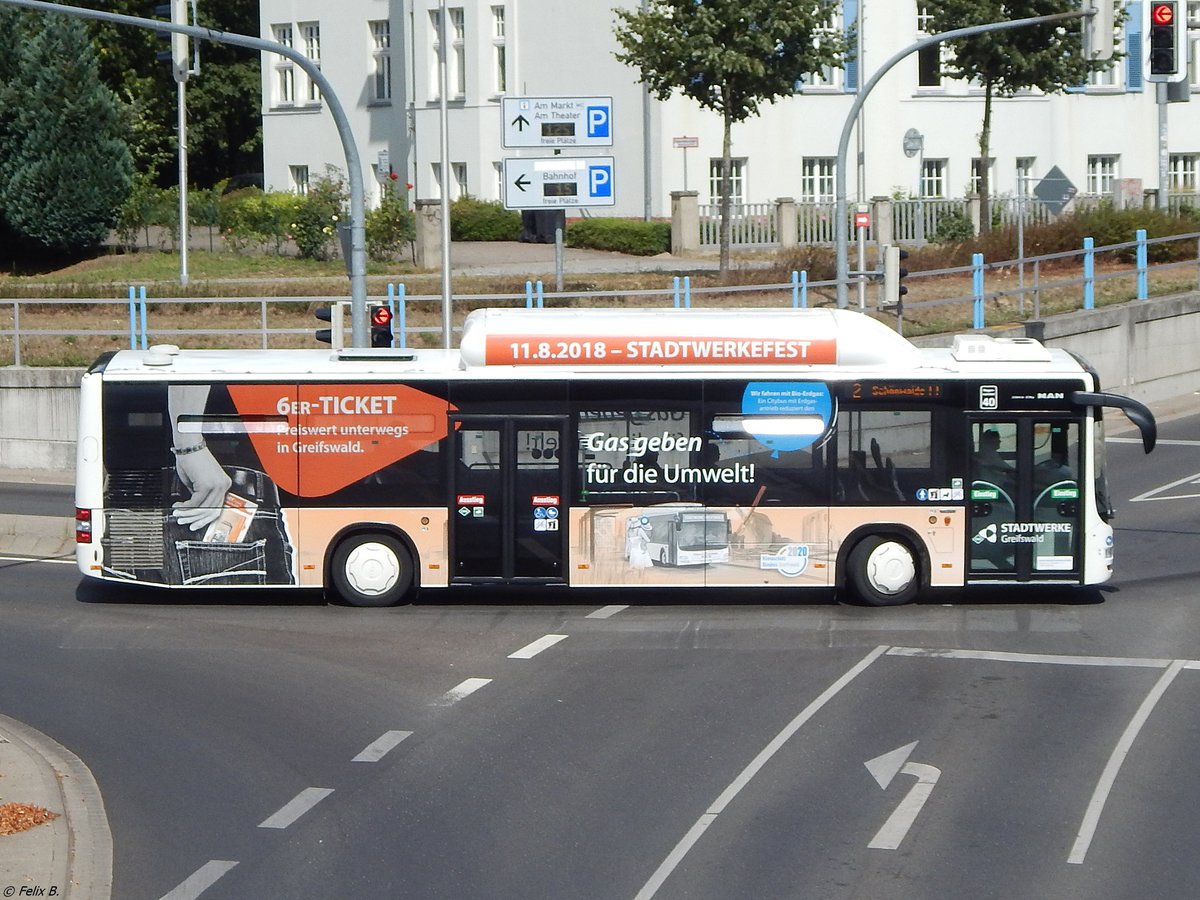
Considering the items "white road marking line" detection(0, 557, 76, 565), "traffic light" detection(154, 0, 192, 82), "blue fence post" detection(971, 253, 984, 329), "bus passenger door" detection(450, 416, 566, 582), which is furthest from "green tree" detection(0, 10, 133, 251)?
"bus passenger door" detection(450, 416, 566, 582)

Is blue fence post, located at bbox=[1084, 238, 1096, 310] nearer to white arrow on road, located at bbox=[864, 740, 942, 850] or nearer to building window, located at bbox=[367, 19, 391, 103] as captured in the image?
white arrow on road, located at bbox=[864, 740, 942, 850]

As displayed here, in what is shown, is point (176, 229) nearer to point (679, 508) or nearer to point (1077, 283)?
point (1077, 283)

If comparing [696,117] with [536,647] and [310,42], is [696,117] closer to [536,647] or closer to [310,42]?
[310,42]

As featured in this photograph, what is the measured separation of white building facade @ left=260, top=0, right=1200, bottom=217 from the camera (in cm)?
5006

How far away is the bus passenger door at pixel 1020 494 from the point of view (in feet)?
54.6

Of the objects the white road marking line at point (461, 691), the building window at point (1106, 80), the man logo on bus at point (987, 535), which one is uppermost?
the building window at point (1106, 80)

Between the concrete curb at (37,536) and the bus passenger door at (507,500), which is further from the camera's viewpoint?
the concrete curb at (37,536)

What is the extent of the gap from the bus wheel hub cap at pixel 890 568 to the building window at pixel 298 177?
4404cm

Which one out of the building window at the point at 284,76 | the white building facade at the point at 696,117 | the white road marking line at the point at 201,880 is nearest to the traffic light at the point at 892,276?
the white building facade at the point at 696,117

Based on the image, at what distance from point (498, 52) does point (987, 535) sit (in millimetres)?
38635

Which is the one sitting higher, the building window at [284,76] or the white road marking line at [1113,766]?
the building window at [284,76]

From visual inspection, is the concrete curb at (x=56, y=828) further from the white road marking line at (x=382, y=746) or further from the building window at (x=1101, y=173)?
the building window at (x=1101, y=173)

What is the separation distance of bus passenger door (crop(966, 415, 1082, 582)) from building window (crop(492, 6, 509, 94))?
37644mm

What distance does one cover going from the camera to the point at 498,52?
52656 millimetres
